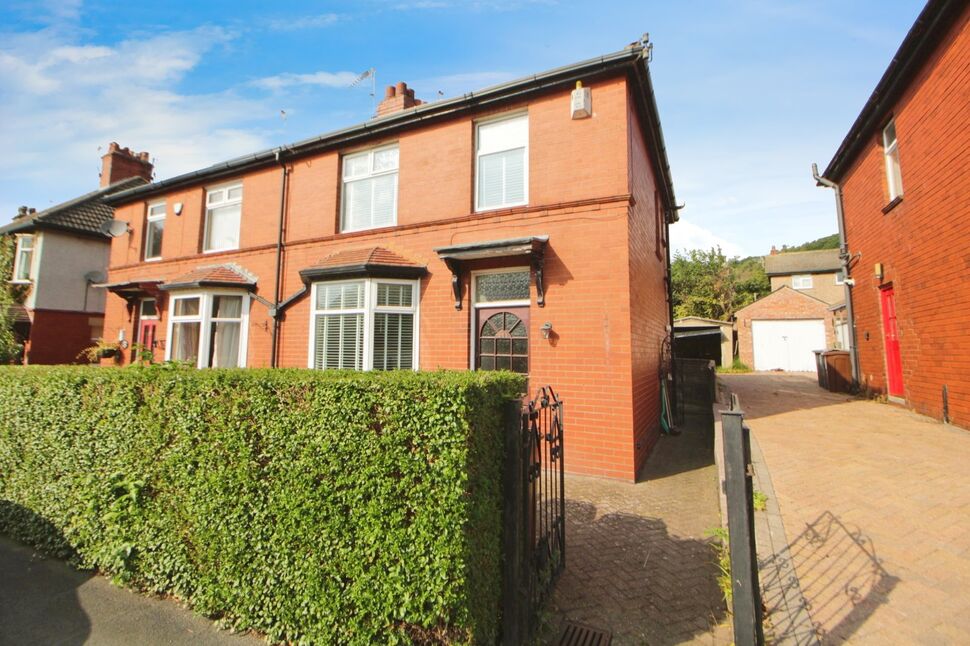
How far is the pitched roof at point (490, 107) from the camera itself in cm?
650

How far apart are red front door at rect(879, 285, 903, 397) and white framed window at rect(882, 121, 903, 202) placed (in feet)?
7.26

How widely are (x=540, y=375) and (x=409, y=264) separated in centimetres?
332

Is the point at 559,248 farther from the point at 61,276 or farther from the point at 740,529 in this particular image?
the point at 61,276

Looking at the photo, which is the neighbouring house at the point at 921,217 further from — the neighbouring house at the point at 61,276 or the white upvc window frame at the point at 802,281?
the white upvc window frame at the point at 802,281

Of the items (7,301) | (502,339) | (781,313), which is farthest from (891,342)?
(7,301)

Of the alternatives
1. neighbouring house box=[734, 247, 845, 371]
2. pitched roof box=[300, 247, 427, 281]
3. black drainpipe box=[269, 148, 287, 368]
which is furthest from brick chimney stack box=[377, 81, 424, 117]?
neighbouring house box=[734, 247, 845, 371]

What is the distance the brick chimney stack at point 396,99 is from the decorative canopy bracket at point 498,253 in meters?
4.52

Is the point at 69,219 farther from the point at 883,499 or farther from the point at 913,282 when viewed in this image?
the point at 913,282

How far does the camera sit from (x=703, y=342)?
63.5 feet

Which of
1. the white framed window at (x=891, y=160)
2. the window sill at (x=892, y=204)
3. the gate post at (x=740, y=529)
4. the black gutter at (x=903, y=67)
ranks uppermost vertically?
the black gutter at (x=903, y=67)

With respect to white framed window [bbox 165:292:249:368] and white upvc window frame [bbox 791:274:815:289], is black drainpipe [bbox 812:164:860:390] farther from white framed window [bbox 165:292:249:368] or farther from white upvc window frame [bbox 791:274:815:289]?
white upvc window frame [bbox 791:274:815:289]

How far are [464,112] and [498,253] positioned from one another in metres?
3.04

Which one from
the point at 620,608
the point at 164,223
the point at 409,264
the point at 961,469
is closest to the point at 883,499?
the point at 961,469

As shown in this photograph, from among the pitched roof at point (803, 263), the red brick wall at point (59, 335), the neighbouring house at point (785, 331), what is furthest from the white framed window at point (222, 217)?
the pitched roof at point (803, 263)
